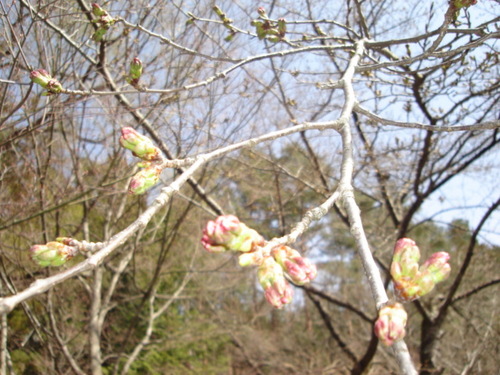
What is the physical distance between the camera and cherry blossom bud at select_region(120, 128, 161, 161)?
112 centimetres

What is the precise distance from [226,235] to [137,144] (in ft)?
1.58

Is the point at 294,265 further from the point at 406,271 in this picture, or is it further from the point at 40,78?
the point at 40,78

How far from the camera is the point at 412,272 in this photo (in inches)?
35.0

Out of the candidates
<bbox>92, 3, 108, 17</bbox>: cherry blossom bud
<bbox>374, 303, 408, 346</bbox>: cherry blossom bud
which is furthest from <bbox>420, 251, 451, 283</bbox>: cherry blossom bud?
<bbox>92, 3, 108, 17</bbox>: cherry blossom bud

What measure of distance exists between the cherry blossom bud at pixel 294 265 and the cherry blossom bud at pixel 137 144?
505 millimetres

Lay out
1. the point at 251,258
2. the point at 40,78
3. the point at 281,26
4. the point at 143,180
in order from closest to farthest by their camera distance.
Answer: the point at 251,258 → the point at 143,180 → the point at 40,78 → the point at 281,26

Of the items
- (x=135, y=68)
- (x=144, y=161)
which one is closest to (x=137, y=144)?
(x=144, y=161)

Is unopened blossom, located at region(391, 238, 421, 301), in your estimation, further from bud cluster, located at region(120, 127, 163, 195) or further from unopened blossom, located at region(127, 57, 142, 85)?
unopened blossom, located at region(127, 57, 142, 85)

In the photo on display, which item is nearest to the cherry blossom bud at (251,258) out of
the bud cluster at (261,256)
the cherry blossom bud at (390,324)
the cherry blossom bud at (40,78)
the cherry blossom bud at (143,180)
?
the bud cluster at (261,256)

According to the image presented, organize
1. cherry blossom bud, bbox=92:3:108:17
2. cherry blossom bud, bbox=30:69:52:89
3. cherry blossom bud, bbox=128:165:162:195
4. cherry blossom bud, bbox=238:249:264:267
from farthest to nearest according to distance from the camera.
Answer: cherry blossom bud, bbox=92:3:108:17 → cherry blossom bud, bbox=30:69:52:89 → cherry blossom bud, bbox=128:165:162:195 → cherry blossom bud, bbox=238:249:264:267

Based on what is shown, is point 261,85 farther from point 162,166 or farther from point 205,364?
point 205,364

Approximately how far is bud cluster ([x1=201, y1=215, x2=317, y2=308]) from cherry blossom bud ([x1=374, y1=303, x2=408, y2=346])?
7.5 inches

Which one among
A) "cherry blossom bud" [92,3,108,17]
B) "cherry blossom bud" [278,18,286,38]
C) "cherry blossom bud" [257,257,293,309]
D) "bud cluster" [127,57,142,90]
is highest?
"cherry blossom bud" [278,18,286,38]

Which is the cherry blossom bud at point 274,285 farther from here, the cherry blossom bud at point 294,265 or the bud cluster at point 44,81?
the bud cluster at point 44,81
